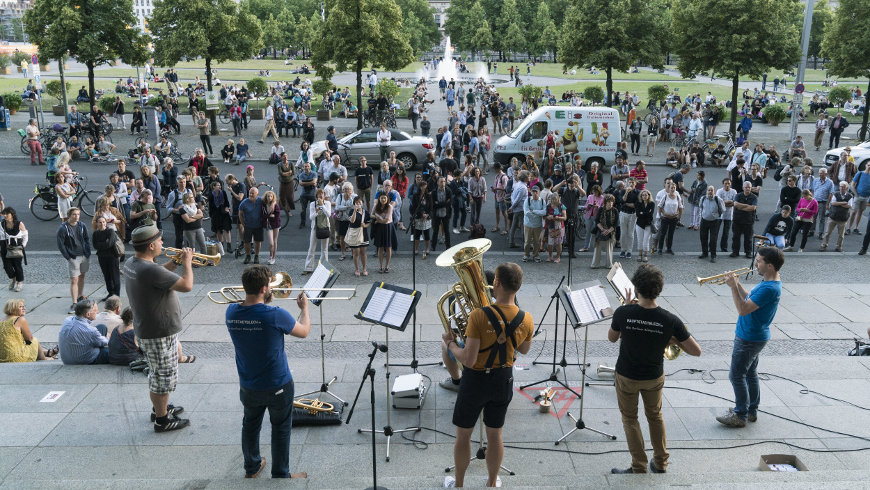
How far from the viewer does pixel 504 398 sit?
538 cm

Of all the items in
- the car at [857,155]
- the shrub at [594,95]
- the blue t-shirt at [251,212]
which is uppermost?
the shrub at [594,95]

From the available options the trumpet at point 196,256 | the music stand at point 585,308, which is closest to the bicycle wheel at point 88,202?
the trumpet at point 196,256

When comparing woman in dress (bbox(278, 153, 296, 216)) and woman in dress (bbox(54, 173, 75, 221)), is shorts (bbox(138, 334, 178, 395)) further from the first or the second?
woman in dress (bbox(278, 153, 296, 216))

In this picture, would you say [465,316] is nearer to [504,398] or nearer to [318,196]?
[504,398]

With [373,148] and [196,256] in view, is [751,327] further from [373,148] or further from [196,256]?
[373,148]

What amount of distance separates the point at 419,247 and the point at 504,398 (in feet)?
31.6

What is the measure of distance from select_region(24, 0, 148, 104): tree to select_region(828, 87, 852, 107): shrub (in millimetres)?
37771

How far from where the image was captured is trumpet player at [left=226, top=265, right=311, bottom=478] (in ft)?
17.5

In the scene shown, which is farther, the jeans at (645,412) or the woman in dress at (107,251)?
the woman in dress at (107,251)

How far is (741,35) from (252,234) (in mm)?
23094

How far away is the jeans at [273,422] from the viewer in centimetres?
550

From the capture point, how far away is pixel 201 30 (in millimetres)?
28453

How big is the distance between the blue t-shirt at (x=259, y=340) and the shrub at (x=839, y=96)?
142ft

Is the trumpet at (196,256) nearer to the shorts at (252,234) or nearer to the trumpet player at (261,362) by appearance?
the trumpet player at (261,362)
